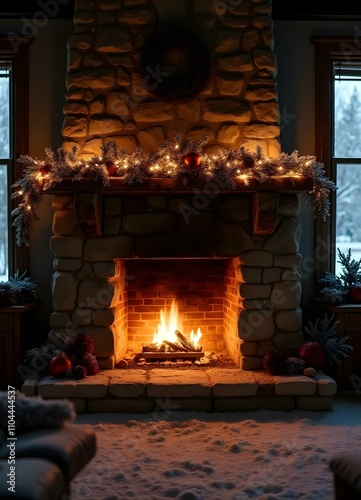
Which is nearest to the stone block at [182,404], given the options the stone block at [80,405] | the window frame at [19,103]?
the stone block at [80,405]

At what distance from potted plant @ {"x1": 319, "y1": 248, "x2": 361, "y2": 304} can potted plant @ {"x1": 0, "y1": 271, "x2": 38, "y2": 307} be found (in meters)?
2.47

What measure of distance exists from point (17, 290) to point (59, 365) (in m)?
0.90

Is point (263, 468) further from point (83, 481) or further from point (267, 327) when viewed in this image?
point (267, 327)

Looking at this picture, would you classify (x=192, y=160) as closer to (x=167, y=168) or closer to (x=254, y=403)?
(x=167, y=168)

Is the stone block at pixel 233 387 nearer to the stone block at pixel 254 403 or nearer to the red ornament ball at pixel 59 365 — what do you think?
the stone block at pixel 254 403

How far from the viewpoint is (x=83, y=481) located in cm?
315

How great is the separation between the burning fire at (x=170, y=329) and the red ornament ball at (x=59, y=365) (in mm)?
958

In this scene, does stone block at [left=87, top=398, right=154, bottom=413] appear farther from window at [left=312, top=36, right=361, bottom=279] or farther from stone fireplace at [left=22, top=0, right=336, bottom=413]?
window at [left=312, top=36, right=361, bottom=279]

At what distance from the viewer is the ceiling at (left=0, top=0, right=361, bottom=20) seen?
17.5ft

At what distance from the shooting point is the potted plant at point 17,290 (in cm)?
488

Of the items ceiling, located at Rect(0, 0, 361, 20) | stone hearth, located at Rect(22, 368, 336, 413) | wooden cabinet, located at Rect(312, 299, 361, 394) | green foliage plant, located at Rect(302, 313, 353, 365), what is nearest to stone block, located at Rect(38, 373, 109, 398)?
stone hearth, located at Rect(22, 368, 336, 413)

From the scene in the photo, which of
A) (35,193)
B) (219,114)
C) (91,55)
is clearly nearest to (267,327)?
(219,114)

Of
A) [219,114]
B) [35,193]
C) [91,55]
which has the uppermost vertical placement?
[91,55]

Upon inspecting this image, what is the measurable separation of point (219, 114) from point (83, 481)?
9.85ft
